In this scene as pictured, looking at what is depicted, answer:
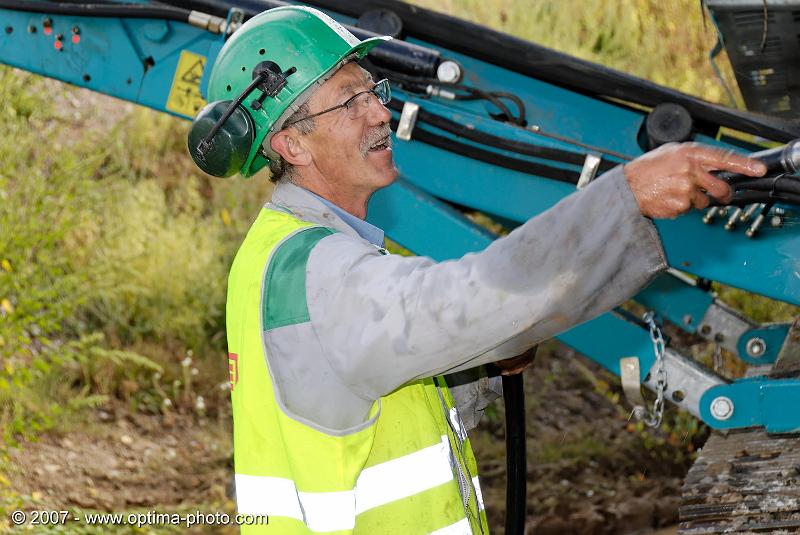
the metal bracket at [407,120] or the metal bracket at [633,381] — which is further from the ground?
the metal bracket at [407,120]

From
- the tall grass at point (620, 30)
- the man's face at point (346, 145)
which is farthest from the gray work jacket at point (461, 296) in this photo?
the tall grass at point (620, 30)

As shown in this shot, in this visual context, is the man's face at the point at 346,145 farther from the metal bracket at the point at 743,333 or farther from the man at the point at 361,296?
the metal bracket at the point at 743,333

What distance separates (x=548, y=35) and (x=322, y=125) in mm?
6182

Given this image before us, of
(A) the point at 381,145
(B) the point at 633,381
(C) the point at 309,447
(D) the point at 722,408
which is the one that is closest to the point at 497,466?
(B) the point at 633,381

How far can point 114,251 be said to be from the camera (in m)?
6.47

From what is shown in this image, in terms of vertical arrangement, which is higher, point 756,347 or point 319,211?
point 319,211

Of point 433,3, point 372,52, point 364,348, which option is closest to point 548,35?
point 433,3

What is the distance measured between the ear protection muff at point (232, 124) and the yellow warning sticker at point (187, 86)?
1.72 m

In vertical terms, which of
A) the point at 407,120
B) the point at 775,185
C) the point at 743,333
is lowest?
the point at 743,333

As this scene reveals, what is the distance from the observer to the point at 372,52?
3.58 meters

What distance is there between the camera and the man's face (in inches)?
89.0

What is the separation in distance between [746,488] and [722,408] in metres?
0.33

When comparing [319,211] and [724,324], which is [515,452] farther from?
[724,324]

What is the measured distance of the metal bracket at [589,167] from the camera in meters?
3.45
